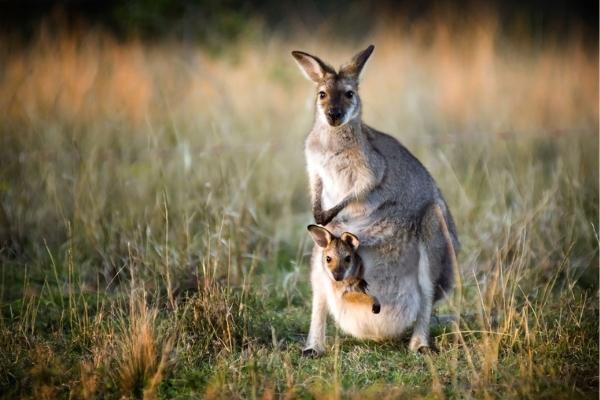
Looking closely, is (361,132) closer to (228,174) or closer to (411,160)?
(411,160)

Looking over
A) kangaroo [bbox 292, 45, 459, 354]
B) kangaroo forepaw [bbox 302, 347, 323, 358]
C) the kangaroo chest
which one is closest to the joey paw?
kangaroo [bbox 292, 45, 459, 354]

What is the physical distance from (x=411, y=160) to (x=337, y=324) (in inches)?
42.2

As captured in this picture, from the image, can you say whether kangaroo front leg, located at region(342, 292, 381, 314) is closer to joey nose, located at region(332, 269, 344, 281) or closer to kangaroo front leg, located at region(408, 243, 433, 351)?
joey nose, located at region(332, 269, 344, 281)

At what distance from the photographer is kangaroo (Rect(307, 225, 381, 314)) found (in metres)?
4.55

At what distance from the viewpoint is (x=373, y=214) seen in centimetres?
484

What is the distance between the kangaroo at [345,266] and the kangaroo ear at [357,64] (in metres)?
1.05

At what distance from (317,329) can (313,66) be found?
1.58 metres

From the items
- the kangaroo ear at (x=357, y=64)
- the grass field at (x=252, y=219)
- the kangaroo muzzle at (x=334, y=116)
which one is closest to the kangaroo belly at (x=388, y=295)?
the grass field at (x=252, y=219)

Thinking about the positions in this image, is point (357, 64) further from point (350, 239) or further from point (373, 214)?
point (350, 239)

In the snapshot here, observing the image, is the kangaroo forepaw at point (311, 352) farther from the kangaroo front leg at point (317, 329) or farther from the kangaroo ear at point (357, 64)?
the kangaroo ear at point (357, 64)

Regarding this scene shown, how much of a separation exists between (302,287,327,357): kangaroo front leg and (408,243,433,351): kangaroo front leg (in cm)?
50

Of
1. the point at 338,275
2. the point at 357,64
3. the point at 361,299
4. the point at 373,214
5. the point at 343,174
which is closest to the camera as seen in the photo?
the point at 338,275

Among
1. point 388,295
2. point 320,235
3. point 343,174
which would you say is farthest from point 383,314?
point 343,174

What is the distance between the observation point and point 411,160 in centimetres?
504
